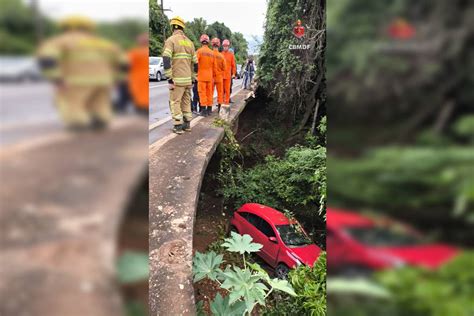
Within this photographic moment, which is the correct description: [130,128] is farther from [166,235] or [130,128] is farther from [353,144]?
[166,235]

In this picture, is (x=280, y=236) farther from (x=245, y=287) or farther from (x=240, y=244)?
(x=245, y=287)

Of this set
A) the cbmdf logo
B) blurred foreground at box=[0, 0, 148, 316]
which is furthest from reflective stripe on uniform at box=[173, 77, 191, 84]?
blurred foreground at box=[0, 0, 148, 316]

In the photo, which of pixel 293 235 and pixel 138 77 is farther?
pixel 293 235

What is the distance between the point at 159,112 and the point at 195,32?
0.62 meters

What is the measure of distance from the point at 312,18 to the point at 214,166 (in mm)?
1359

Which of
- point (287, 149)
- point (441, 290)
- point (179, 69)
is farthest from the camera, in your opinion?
point (287, 149)

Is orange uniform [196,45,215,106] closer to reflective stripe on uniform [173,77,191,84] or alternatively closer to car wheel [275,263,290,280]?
reflective stripe on uniform [173,77,191,84]

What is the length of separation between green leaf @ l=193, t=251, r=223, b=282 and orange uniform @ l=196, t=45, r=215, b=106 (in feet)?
3.74

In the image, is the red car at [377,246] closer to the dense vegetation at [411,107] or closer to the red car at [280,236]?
the dense vegetation at [411,107]

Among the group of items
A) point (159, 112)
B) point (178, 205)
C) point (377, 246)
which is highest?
point (159, 112)

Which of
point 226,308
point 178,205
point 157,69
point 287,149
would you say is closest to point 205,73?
point 157,69

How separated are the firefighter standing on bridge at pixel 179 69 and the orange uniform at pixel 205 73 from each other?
0.05 meters

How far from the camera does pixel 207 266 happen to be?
2566 millimetres

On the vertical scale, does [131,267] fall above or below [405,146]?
below
